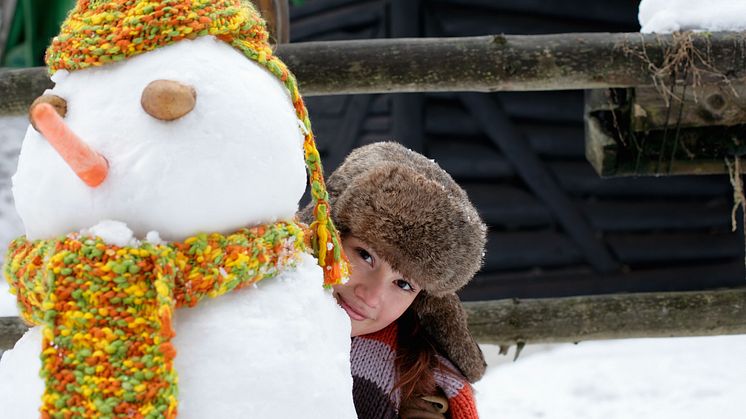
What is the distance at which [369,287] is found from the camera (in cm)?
136

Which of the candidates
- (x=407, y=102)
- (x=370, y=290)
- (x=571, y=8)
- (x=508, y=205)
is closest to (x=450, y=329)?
(x=370, y=290)

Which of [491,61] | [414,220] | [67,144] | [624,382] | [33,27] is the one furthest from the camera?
[33,27]

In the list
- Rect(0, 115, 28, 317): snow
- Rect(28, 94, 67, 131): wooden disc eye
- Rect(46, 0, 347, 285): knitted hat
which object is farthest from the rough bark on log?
Rect(0, 115, 28, 317): snow

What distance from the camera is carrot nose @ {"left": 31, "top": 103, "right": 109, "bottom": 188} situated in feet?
2.66

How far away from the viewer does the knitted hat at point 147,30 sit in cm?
89

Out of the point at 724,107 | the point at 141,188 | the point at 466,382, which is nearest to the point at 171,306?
the point at 141,188

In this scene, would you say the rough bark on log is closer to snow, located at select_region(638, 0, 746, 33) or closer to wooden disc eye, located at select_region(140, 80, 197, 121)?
snow, located at select_region(638, 0, 746, 33)

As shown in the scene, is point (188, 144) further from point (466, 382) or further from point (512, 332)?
point (512, 332)

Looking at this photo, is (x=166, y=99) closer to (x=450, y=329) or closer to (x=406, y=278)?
(x=406, y=278)

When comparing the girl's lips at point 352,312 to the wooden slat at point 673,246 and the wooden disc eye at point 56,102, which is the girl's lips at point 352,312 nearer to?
the wooden disc eye at point 56,102

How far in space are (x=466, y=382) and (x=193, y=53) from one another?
0.91 metres

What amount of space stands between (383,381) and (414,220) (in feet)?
1.14

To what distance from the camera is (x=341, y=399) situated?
0.93 meters

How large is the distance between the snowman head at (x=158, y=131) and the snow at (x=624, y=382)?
2.37 m
